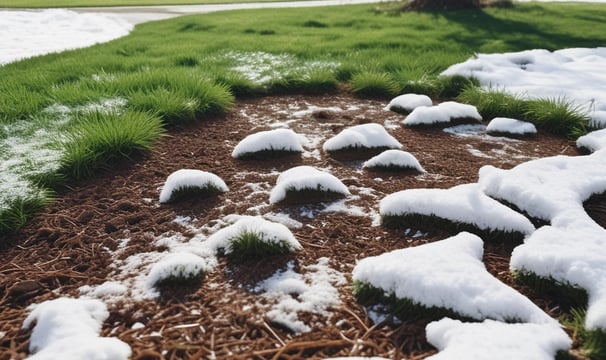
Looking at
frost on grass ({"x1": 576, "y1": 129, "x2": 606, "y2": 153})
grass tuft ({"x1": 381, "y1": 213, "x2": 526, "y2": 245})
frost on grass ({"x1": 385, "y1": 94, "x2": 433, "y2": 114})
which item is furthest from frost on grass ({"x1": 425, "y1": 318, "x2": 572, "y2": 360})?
frost on grass ({"x1": 385, "y1": 94, "x2": 433, "y2": 114})

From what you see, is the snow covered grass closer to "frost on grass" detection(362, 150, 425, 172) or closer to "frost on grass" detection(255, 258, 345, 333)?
"frost on grass" detection(362, 150, 425, 172)

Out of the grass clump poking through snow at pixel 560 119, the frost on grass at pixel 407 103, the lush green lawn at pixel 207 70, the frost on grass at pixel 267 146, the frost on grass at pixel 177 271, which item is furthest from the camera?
the frost on grass at pixel 407 103

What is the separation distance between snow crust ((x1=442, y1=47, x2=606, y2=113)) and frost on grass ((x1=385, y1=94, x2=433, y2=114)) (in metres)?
0.81

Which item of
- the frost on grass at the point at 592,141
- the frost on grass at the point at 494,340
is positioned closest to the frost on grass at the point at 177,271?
the frost on grass at the point at 494,340

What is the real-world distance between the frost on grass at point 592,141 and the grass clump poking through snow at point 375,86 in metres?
1.93

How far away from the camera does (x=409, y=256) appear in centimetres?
185

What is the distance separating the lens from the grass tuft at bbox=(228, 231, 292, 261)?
2.02 metres

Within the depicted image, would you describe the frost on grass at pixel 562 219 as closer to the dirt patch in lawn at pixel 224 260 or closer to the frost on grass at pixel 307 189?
the dirt patch in lawn at pixel 224 260

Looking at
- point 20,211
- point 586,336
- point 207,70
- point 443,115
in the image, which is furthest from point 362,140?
point 207,70

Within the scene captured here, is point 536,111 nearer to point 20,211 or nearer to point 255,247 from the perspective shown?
point 255,247

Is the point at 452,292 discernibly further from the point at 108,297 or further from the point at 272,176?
the point at 272,176

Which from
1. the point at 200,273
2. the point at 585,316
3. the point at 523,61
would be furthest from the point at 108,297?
the point at 523,61

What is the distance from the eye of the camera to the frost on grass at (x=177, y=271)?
6.11 ft

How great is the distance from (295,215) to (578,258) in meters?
1.31
